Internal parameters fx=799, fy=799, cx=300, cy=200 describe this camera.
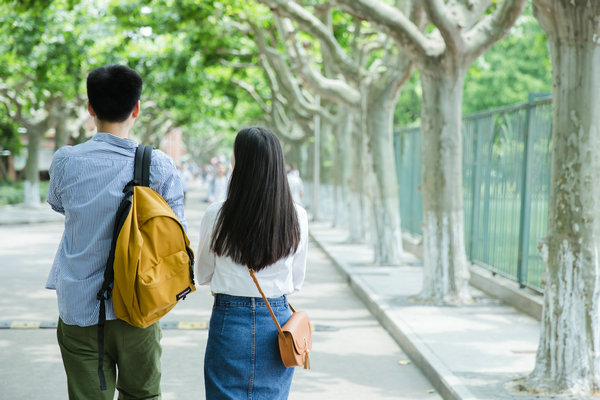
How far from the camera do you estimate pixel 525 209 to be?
32.3 feet

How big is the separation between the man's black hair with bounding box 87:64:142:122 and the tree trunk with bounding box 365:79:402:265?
34.0 ft

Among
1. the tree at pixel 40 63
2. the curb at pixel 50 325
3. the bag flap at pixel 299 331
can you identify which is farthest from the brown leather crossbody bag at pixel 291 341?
the tree at pixel 40 63

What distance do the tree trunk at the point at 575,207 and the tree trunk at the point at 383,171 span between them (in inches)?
303

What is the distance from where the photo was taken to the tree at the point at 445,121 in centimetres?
902

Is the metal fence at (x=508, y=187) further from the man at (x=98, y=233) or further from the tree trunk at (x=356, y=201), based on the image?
the man at (x=98, y=233)

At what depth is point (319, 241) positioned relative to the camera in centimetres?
1845

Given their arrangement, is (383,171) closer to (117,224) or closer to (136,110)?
(136,110)

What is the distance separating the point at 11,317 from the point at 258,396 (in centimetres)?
625

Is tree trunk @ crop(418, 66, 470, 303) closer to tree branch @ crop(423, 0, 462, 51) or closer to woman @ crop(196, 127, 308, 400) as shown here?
tree branch @ crop(423, 0, 462, 51)

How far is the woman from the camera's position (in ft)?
10.4

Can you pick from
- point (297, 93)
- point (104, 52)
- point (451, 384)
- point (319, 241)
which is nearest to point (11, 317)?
point (451, 384)

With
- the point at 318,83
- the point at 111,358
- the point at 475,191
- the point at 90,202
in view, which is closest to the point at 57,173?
the point at 90,202

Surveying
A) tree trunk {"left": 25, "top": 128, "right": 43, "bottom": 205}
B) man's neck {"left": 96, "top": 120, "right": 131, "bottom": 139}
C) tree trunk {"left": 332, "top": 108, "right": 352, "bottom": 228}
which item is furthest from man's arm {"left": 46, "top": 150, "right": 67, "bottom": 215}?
tree trunk {"left": 25, "top": 128, "right": 43, "bottom": 205}

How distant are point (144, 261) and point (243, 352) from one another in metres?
0.62
